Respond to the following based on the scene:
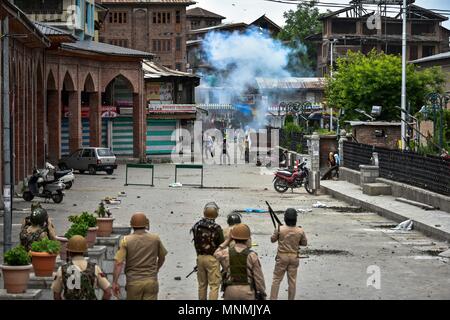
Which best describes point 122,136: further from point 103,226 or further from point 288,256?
point 288,256

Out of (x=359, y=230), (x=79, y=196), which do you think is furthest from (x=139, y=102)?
(x=359, y=230)

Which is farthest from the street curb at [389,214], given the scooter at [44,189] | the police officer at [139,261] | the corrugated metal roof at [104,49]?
the corrugated metal roof at [104,49]

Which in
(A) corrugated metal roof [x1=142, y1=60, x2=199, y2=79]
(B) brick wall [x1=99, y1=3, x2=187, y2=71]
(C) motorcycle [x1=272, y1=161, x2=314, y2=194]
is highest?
(B) brick wall [x1=99, y1=3, x2=187, y2=71]

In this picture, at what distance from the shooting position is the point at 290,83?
115 meters

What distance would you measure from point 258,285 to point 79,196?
26.5 metres

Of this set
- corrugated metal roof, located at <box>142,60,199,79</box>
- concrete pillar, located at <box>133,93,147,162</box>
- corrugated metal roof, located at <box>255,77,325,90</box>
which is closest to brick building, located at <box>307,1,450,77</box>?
Answer: corrugated metal roof, located at <box>255,77,325,90</box>

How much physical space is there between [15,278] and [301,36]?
420 ft

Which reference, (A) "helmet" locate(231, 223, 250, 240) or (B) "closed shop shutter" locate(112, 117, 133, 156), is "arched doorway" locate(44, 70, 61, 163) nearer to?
(B) "closed shop shutter" locate(112, 117, 133, 156)

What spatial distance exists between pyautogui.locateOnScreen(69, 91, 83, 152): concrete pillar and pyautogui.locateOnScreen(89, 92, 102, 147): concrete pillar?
2.94 m

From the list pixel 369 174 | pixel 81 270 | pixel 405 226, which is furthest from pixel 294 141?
pixel 81 270

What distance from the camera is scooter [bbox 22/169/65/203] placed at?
115 ft
